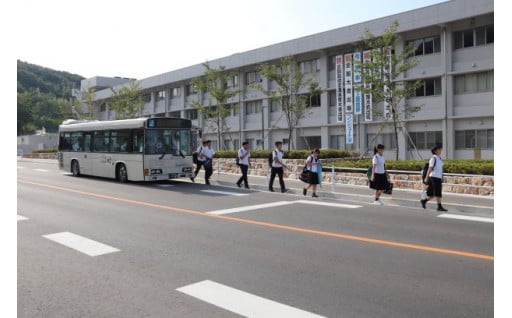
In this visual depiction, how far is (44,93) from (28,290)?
402ft

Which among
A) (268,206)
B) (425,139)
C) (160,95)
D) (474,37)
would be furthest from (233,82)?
(268,206)

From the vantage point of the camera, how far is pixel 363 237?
830 cm

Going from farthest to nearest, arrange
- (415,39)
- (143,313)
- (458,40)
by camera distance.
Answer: (415,39), (458,40), (143,313)

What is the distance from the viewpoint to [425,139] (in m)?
32.3

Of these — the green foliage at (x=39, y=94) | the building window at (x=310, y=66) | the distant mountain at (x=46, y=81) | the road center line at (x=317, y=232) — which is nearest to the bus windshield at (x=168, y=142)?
the road center line at (x=317, y=232)

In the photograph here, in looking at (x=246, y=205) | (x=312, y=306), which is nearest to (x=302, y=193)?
(x=246, y=205)

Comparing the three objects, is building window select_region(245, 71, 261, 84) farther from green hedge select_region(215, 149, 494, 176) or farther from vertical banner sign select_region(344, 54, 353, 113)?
green hedge select_region(215, 149, 494, 176)

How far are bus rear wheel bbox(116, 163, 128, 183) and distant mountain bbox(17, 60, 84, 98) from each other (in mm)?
101106

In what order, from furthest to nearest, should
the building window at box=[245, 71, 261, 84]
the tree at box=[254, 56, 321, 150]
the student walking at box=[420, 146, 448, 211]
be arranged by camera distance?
the building window at box=[245, 71, 261, 84]
the tree at box=[254, 56, 321, 150]
the student walking at box=[420, 146, 448, 211]

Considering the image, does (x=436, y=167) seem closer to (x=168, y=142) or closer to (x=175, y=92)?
(x=168, y=142)

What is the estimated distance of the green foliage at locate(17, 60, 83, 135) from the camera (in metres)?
94.3

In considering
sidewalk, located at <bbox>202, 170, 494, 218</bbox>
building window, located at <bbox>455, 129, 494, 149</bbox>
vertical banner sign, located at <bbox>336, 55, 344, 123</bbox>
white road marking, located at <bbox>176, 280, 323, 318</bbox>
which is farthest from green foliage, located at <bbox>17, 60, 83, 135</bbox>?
white road marking, located at <bbox>176, 280, 323, 318</bbox>

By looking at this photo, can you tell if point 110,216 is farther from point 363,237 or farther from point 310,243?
point 363,237

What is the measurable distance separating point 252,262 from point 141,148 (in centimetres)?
1291
